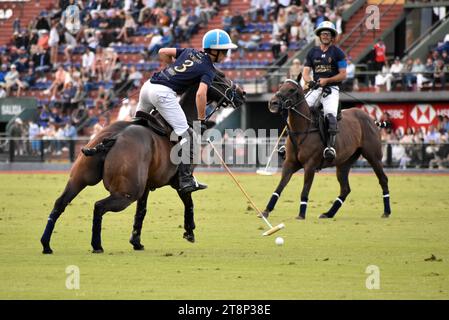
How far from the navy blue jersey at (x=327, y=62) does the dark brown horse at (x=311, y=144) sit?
73 centimetres

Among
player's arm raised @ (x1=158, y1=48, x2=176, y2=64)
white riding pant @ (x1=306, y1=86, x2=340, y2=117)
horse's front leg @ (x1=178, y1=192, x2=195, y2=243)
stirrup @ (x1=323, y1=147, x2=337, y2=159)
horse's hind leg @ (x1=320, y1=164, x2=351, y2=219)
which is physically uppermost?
player's arm raised @ (x1=158, y1=48, x2=176, y2=64)

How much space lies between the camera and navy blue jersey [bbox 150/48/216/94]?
13742 mm

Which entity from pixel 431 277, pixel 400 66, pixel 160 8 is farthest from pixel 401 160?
pixel 431 277

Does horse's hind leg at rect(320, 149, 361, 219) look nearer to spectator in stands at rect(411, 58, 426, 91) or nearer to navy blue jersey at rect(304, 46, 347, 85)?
navy blue jersey at rect(304, 46, 347, 85)

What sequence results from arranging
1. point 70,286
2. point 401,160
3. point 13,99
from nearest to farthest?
point 70,286, point 401,160, point 13,99

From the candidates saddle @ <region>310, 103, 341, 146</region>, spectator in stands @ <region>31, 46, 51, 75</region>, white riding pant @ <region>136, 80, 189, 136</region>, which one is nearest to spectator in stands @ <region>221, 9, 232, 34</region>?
spectator in stands @ <region>31, 46, 51, 75</region>

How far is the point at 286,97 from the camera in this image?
18000mm

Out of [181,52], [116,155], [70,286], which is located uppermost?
[181,52]

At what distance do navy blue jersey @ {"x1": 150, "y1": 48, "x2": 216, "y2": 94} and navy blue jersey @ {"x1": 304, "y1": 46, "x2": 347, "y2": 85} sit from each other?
17.0ft

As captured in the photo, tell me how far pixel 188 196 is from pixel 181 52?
6.03 feet

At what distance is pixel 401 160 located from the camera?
3356cm

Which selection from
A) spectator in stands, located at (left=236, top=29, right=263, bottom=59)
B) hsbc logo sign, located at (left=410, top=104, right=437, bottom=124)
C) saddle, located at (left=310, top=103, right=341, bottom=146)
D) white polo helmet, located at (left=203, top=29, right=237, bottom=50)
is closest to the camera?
white polo helmet, located at (left=203, top=29, right=237, bottom=50)

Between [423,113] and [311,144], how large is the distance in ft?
60.8
